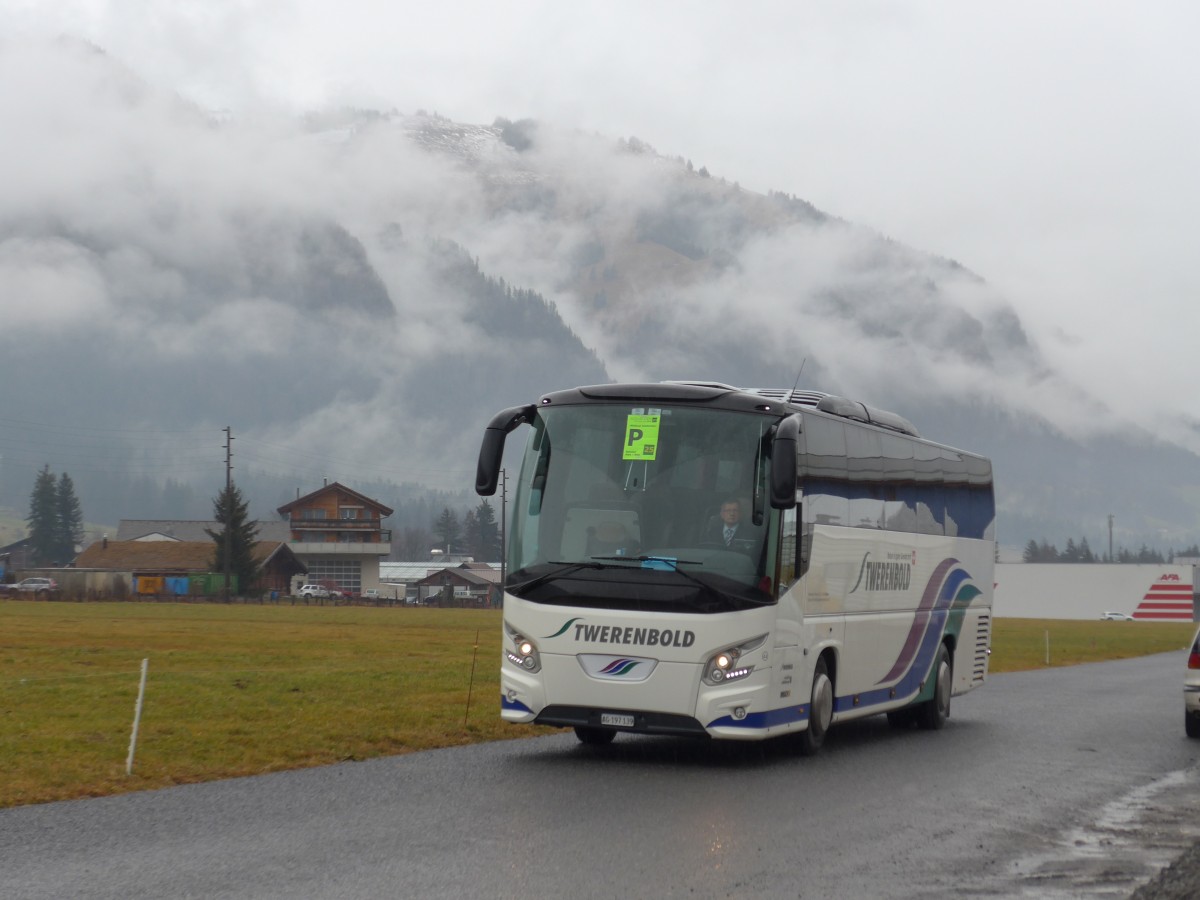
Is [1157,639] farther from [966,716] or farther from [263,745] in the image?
[263,745]

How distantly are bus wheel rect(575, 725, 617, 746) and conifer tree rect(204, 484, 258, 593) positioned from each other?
92.2 metres

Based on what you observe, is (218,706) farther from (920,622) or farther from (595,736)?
(920,622)

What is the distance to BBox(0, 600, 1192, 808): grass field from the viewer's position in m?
13.8

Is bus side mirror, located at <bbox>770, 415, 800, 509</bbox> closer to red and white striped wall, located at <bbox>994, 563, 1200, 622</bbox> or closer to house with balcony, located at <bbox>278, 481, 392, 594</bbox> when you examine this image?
red and white striped wall, located at <bbox>994, 563, 1200, 622</bbox>

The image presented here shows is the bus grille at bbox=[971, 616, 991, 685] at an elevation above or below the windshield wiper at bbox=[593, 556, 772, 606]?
below

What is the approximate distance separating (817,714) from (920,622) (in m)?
3.97

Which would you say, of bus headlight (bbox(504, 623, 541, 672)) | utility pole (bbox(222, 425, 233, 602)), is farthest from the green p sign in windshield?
utility pole (bbox(222, 425, 233, 602))

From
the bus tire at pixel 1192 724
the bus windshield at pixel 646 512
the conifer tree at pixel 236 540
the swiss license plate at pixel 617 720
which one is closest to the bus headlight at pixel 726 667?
the bus windshield at pixel 646 512

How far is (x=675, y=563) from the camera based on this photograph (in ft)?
44.7

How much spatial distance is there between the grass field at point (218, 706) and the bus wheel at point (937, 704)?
15.9 ft

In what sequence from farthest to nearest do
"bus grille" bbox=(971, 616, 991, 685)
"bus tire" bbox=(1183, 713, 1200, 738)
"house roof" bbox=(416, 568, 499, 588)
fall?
"house roof" bbox=(416, 568, 499, 588), "bus grille" bbox=(971, 616, 991, 685), "bus tire" bbox=(1183, 713, 1200, 738)

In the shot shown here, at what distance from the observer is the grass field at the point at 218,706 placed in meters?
13.8

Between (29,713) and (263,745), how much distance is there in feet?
15.1

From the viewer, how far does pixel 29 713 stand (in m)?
18.6
